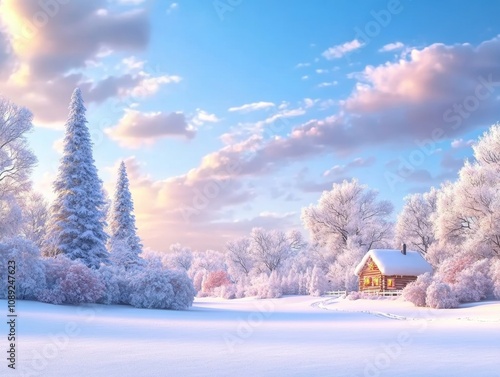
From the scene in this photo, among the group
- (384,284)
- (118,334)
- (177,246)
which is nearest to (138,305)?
(118,334)

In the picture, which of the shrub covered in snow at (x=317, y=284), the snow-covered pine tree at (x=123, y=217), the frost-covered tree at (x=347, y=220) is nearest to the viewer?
the snow-covered pine tree at (x=123, y=217)

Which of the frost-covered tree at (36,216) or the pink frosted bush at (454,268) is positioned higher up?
the frost-covered tree at (36,216)

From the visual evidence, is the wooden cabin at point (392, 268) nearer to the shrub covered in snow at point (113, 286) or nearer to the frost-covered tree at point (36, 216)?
the shrub covered in snow at point (113, 286)

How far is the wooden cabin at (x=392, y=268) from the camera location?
53031 millimetres

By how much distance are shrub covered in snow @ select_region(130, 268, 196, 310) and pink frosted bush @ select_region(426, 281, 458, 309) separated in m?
16.5

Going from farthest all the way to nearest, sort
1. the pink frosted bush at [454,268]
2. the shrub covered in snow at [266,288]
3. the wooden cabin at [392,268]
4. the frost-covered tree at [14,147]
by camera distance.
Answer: the shrub covered in snow at [266,288]
the wooden cabin at [392,268]
the pink frosted bush at [454,268]
the frost-covered tree at [14,147]

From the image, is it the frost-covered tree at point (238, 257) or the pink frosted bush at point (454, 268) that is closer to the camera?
the pink frosted bush at point (454, 268)

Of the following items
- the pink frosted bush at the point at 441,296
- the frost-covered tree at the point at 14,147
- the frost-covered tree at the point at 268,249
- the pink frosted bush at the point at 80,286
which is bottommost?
the pink frosted bush at the point at 441,296

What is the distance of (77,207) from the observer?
33.9 meters

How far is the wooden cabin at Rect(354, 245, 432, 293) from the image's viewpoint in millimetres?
53031

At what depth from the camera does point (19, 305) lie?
22469 millimetres

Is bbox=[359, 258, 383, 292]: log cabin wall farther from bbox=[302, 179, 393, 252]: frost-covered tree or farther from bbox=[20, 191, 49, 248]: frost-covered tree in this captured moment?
bbox=[20, 191, 49, 248]: frost-covered tree

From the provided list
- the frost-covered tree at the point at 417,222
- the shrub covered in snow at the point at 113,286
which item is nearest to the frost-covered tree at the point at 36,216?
the shrub covered in snow at the point at 113,286

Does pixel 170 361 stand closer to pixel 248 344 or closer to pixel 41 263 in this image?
pixel 248 344
